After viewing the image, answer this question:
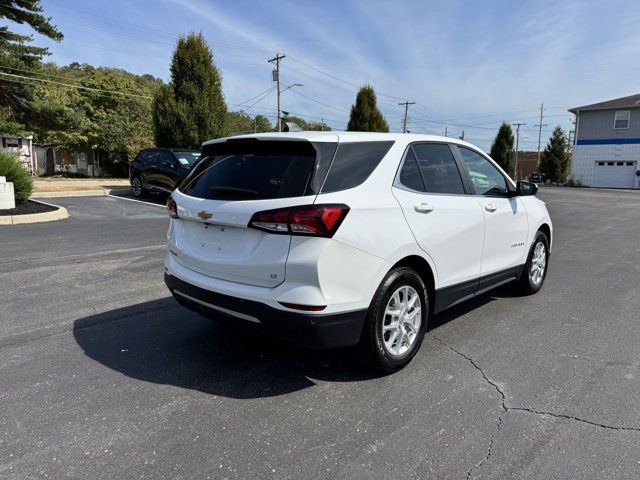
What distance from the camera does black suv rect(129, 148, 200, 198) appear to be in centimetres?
1466

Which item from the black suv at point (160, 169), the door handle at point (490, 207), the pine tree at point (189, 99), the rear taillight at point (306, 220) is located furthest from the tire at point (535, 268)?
the pine tree at point (189, 99)

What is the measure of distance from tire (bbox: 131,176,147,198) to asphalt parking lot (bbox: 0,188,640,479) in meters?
11.0

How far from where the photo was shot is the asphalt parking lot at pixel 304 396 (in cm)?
256

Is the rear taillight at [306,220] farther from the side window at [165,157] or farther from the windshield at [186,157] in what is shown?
the side window at [165,157]

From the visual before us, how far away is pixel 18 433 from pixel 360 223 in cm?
240

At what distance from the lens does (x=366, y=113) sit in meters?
26.5

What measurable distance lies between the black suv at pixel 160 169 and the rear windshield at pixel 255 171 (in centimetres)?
1084

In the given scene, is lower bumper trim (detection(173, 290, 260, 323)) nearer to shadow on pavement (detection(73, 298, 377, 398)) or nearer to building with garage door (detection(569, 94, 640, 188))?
shadow on pavement (detection(73, 298, 377, 398))

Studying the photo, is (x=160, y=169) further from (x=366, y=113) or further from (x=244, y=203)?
(x=366, y=113)

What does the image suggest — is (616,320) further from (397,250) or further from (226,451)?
(226,451)

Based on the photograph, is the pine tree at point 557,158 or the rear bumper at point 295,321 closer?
Answer: the rear bumper at point 295,321

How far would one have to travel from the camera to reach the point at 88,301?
520 cm

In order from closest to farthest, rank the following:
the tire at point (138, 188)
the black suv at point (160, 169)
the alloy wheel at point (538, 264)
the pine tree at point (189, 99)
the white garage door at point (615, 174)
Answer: the alloy wheel at point (538, 264), the black suv at point (160, 169), the tire at point (138, 188), the pine tree at point (189, 99), the white garage door at point (615, 174)

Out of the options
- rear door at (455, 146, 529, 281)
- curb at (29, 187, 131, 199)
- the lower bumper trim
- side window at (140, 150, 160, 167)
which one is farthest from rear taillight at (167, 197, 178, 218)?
curb at (29, 187, 131, 199)
